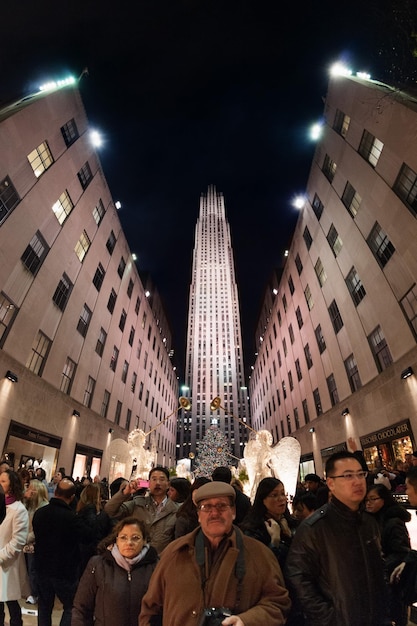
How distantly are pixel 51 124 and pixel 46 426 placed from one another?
19.0 meters

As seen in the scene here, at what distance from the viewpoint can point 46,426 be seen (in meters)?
18.4

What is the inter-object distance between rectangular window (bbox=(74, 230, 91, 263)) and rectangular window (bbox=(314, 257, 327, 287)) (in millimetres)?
19130

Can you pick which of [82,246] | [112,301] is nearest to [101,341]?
[112,301]

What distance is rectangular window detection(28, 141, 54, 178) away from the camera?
59.5 feet

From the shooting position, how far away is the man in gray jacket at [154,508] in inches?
168

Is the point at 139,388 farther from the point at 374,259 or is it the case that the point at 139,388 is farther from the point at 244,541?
the point at 244,541

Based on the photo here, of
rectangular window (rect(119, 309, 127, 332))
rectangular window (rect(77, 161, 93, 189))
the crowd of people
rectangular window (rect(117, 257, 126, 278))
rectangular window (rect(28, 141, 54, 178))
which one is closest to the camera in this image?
the crowd of people

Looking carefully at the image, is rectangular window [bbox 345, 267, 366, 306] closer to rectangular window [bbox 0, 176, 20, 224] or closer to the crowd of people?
the crowd of people

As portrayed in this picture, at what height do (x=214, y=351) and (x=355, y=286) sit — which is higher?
(x=214, y=351)

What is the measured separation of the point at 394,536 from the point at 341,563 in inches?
65.2

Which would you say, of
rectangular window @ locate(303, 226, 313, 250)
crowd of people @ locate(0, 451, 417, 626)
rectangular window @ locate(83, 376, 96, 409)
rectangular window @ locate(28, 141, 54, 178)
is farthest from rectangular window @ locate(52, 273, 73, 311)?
rectangular window @ locate(303, 226, 313, 250)

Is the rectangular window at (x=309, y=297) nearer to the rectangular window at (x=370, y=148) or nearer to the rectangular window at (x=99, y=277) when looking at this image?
the rectangular window at (x=370, y=148)

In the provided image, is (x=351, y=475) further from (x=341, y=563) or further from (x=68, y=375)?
(x=68, y=375)

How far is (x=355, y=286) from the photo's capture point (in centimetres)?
2077
